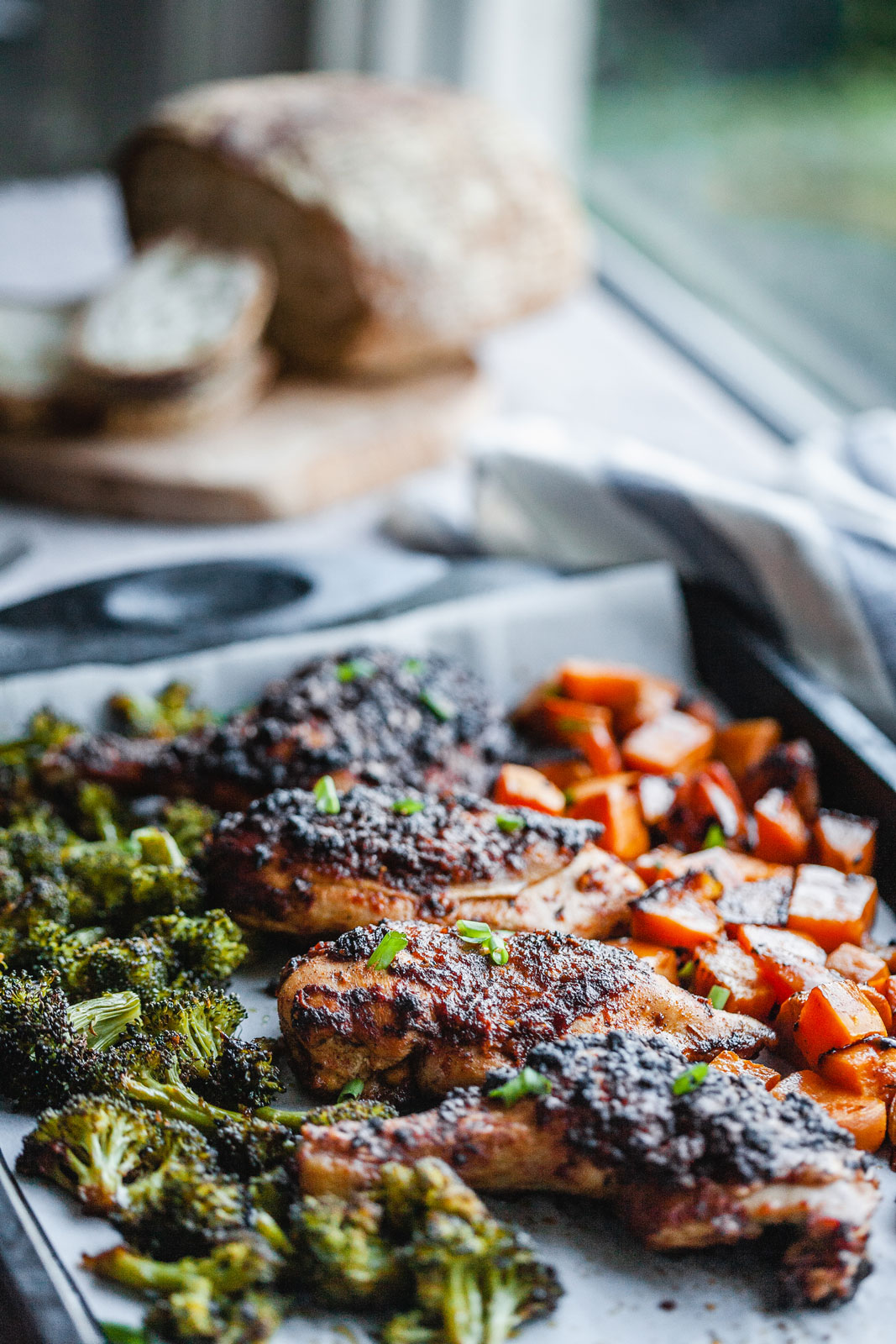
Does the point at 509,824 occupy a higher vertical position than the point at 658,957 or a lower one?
higher

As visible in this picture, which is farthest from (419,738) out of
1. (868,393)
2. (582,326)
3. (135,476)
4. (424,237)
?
(582,326)

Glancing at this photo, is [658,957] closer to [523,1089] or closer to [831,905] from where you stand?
[831,905]

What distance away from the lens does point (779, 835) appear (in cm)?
239

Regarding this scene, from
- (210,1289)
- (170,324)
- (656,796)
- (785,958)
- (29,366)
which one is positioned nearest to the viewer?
(210,1289)

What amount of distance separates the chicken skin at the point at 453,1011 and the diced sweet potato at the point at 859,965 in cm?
23

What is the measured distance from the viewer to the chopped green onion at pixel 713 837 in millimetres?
2406

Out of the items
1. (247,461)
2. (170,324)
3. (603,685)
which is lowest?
(603,685)

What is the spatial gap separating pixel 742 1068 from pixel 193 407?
285 cm

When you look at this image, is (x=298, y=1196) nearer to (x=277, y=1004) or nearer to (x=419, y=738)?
(x=277, y=1004)

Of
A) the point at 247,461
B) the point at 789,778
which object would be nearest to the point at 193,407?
the point at 247,461

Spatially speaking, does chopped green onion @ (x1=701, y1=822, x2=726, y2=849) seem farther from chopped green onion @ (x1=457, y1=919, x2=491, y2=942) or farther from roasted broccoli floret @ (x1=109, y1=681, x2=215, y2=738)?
roasted broccoli floret @ (x1=109, y1=681, x2=215, y2=738)

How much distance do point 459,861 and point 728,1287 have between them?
0.73 meters

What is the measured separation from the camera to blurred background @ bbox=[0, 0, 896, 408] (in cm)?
486

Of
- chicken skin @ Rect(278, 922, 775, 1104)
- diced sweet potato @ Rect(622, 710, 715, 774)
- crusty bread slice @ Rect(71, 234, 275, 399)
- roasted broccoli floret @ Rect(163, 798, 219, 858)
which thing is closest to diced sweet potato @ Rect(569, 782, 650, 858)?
diced sweet potato @ Rect(622, 710, 715, 774)
